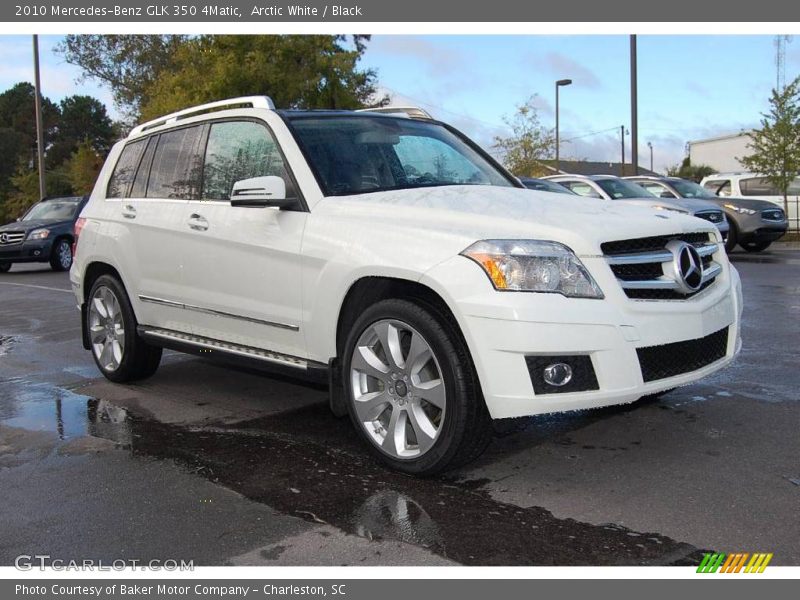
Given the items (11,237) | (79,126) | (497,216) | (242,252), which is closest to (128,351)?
(242,252)

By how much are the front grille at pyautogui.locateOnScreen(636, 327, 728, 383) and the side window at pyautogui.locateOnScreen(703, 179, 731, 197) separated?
17942mm

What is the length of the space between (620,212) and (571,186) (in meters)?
12.7

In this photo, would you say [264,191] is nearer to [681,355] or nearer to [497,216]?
[497,216]

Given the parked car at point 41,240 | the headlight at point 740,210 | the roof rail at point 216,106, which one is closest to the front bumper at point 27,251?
the parked car at point 41,240

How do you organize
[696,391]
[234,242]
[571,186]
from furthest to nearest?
[571,186] → [696,391] → [234,242]

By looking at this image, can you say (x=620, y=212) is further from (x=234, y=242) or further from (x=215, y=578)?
(x=215, y=578)

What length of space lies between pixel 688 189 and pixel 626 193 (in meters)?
→ 2.63

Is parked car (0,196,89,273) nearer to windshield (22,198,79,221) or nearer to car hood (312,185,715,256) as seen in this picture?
windshield (22,198,79,221)

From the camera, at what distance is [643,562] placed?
121 inches

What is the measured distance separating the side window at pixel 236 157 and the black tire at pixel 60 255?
14786 millimetres

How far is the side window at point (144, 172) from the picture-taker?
6.11 m

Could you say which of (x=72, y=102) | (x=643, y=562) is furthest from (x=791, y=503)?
(x=72, y=102)

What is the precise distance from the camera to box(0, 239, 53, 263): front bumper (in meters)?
18.6

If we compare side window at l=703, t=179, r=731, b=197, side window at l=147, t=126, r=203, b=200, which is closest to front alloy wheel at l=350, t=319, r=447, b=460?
side window at l=147, t=126, r=203, b=200
